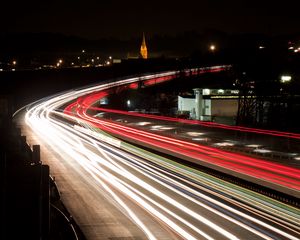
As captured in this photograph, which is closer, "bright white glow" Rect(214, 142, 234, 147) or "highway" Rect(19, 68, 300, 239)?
"highway" Rect(19, 68, 300, 239)

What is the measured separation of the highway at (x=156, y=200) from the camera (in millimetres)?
11234

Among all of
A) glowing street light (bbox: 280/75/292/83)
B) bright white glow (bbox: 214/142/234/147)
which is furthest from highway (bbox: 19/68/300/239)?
glowing street light (bbox: 280/75/292/83)

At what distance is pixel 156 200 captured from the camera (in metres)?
14.0

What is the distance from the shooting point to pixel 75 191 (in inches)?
642

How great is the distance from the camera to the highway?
11.2m

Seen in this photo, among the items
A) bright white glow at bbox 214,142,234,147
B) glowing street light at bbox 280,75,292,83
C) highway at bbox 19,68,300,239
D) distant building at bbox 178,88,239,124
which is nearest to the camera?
highway at bbox 19,68,300,239

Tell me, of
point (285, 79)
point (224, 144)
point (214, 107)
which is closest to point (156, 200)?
point (224, 144)

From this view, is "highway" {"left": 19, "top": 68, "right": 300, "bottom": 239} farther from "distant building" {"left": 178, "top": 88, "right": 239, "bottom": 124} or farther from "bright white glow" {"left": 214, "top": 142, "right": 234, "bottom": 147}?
"distant building" {"left": 178, "top": 88, "right": 239, "bottom": 124}

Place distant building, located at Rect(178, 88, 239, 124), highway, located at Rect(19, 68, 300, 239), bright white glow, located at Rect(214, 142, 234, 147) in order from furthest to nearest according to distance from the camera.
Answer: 1. distant building, located at Rect(178, 88, 239, 124)
2. bright white glow, located at Rect(214, 142, 234, 147)
3. highway, located at Rect(19, 68, 300, 239)

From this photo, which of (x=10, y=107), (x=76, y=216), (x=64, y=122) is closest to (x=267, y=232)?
(x=76, y=216)

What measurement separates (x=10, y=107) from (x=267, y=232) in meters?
20.5

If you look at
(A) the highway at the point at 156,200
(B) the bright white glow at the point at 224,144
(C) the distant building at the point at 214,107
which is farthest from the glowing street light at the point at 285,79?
(A) the highway at the point at 156,200

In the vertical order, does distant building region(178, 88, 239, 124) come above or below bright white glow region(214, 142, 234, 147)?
above

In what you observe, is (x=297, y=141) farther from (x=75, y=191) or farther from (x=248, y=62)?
(x=248, y=62)
